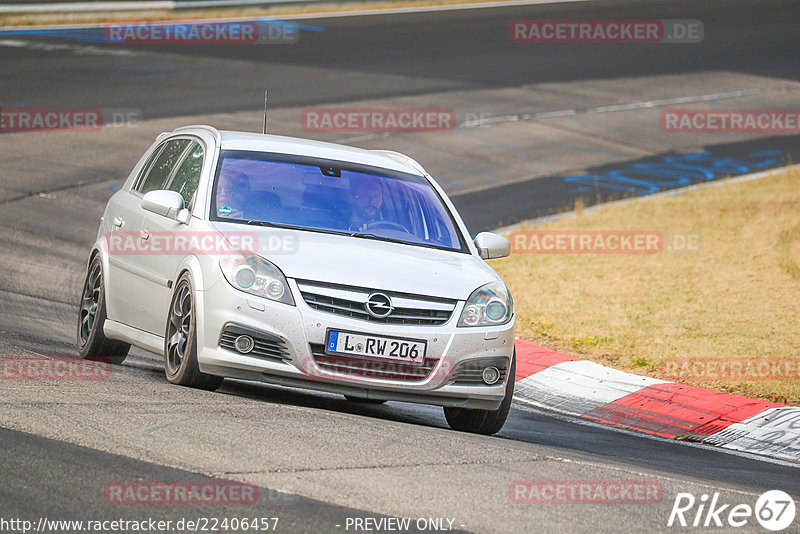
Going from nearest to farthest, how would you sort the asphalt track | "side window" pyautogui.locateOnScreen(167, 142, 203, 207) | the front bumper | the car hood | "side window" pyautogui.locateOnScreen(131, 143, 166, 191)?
the asphalt track
the front bumper
the car hood
"side window" pyautogui.locateOnScreen(167, 142, 203, 207)
"side window" pyautogui.locateOnScreen(131, 143, 166, 191)

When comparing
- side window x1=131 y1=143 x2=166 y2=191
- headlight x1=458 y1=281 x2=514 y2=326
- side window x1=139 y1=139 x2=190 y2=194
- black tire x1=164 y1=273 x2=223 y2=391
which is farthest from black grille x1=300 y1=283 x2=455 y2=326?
side window x1=131 y1=143 x2=166 y2=191

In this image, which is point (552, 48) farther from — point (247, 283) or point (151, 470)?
point (151, 470)

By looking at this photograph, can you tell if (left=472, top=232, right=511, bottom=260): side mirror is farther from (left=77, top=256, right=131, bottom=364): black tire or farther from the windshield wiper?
(left=77, top=256, right=131, bottom=364): black tire

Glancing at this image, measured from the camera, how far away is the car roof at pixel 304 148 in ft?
29.0

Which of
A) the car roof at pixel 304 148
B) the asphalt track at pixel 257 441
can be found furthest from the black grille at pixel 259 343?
the car roof at pixel 304 148

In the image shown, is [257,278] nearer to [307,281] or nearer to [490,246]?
[307,281]

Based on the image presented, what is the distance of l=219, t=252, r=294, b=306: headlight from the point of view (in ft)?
24.5

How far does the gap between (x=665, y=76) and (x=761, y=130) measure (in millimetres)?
3987

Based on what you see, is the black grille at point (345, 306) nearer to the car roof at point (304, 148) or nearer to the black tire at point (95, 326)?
the car roof at point (304, 148)

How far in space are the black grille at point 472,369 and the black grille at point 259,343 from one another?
40.1 inches

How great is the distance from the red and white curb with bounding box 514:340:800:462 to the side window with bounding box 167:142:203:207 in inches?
126

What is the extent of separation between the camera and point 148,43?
97.4 feet

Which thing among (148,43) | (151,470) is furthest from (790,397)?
(148,43)

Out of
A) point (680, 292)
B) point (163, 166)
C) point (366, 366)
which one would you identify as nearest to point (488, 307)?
point (366, 366)
